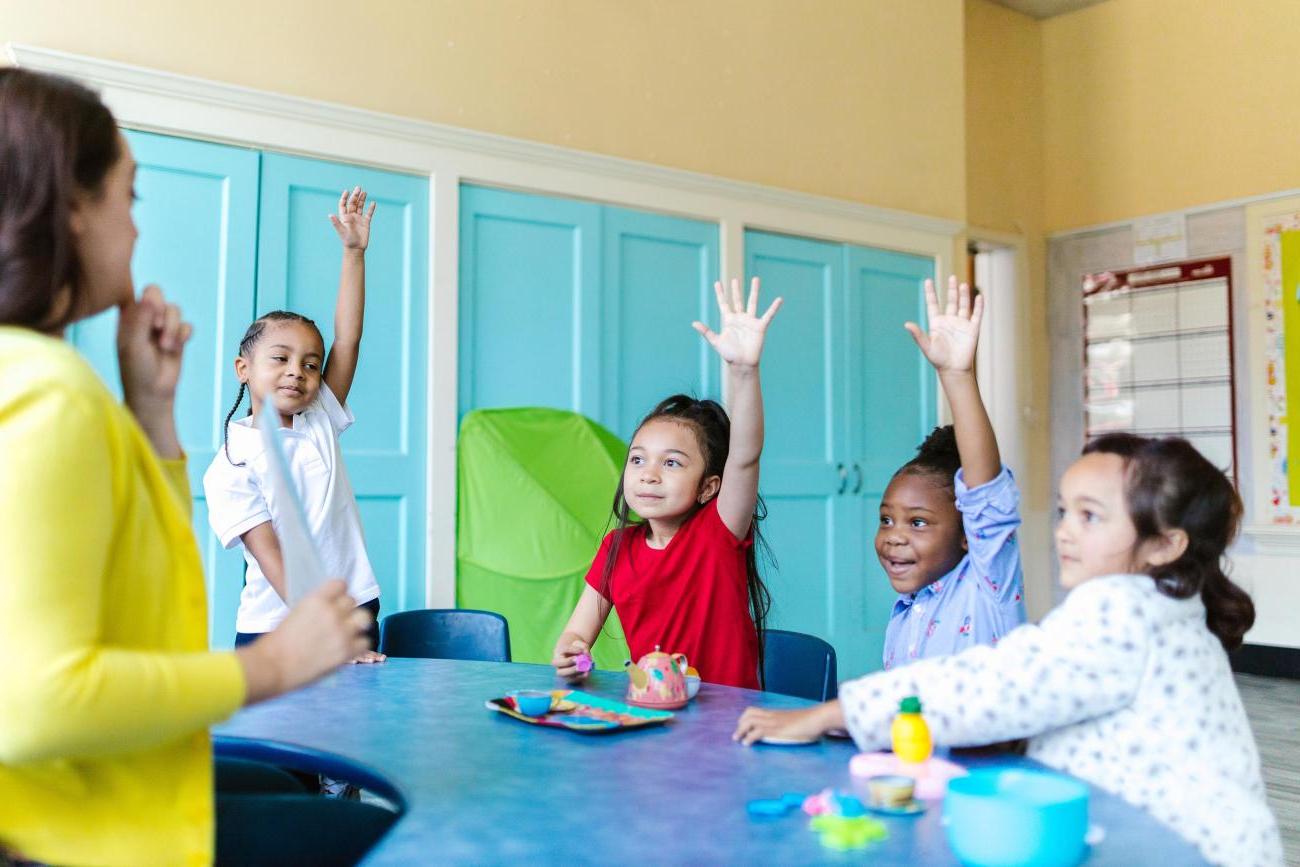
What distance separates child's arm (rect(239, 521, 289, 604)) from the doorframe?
1.10 m

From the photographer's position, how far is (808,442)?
4.55m

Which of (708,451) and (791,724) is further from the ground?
(708,451)

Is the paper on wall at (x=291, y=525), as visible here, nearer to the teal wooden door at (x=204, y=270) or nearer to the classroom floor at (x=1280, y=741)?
the teal wooden door at (x=204, y=270)

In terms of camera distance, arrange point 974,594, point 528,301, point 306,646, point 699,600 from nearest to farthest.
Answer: point 306,646, point 974,594, point 699,600, point 528,301

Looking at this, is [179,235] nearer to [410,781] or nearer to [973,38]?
[410,781]

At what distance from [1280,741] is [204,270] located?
12.7ft

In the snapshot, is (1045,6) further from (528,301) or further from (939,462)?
(939,462)

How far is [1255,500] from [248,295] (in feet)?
15.1

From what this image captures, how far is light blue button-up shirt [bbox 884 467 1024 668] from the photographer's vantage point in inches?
66.3

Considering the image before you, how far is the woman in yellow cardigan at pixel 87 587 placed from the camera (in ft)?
2.52

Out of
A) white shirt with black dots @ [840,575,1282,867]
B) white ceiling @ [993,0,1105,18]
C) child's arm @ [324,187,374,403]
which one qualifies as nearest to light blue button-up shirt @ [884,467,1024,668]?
white shirt with black dots @ [840,575,1282,867]

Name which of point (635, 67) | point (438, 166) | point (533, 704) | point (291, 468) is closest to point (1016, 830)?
point (533, 704)

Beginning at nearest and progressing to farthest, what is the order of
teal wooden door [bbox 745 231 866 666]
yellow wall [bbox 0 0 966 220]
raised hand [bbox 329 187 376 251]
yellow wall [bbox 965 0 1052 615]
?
1. raised hand [bbox 329 187 376 251]
2. yellow wall [bbox 0 0 966 220]
3. teal wooden door [bbox 745 231 866 666]
4. yellow wall [bbox 965 0 1052 615]

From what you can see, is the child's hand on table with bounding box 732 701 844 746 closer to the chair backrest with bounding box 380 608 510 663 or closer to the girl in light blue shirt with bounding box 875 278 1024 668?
the girl in light blue shirt with bounding box 875 278 1024 668
